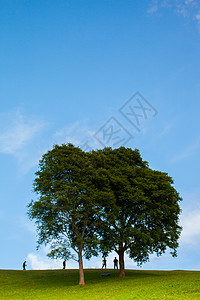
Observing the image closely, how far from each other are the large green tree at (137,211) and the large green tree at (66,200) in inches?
102

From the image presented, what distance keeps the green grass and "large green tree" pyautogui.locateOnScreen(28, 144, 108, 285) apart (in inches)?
169

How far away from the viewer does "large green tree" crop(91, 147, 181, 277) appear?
42.2 metres

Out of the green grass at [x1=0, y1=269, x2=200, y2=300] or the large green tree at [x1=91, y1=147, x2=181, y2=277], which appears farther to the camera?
the large green tree at [x1=91, y1=147, x2=181, y2=277]

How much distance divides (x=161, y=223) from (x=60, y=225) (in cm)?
1668

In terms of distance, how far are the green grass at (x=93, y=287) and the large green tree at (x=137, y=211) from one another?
4.81m

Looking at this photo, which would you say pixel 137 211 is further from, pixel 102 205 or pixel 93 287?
pixel 93 287

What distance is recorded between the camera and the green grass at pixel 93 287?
2770cm

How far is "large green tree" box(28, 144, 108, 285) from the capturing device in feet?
129

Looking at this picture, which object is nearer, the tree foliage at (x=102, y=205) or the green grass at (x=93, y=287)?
the green grass at (x=93, y=287)

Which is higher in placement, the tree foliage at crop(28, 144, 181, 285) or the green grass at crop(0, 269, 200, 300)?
the tree foliage at crop(28, 144, 181, 285)

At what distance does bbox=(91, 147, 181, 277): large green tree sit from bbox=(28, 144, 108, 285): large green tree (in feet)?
8.52

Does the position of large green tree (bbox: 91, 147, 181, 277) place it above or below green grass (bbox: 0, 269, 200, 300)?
above

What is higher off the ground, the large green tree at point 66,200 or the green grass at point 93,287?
the large green tree at point 66,200

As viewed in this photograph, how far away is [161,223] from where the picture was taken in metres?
46.5
